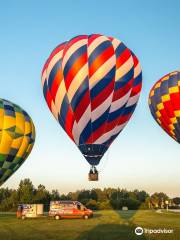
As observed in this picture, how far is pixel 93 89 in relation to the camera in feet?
78.4

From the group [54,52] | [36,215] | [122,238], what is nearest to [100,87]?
[54,52]

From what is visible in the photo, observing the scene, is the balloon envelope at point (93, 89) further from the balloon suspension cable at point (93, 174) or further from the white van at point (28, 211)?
the white van at point (28, 211)

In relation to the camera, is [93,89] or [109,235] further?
[93,89]

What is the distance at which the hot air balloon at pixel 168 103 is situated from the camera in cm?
3419

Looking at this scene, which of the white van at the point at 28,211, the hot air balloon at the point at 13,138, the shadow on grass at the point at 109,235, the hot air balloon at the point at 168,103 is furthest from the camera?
the white van at the point at 28,211

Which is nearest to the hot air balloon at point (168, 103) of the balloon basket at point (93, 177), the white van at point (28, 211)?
the balloon basket at point (93, 177)

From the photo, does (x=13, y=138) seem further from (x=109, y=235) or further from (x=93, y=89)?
(x=109, y=235)

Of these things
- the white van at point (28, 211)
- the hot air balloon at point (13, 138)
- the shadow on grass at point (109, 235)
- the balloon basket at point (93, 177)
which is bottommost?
the shadow on grass at point (109, 235)

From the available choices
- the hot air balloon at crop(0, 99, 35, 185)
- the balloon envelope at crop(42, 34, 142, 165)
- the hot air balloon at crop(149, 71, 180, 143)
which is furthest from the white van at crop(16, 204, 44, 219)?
the hot air balloon at crop(149, 71, 180, 143)

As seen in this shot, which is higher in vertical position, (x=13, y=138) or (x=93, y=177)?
(x=13, y=138)

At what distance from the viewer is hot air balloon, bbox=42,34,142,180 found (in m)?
24.0

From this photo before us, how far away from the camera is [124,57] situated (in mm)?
25078

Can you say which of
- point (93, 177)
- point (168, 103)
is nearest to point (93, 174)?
point (93, 177)

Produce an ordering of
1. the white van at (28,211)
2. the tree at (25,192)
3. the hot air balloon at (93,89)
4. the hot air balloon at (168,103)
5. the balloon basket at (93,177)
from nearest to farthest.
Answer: the balloon basket at (93,177) → the hot air balloon at (93,89) → the hot air balloon at (168,103) → the white van at (28,211) → the tree at (25,192)
